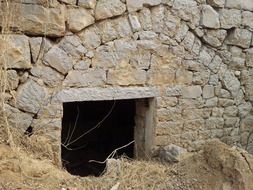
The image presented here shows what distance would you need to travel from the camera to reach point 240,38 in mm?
5441

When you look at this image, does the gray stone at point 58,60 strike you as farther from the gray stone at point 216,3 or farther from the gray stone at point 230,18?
the gray stone at point 230,18

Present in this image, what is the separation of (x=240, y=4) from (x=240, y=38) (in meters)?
0.45

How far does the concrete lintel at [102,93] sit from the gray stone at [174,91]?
18 cm

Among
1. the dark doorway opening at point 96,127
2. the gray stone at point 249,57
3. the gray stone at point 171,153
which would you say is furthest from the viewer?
the dark doorway opening at point 96,127

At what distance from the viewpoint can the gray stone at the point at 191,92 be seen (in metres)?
5.16

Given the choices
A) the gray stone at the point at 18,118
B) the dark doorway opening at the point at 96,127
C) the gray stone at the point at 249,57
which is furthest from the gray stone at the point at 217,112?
the gray stone at the point at 18,118

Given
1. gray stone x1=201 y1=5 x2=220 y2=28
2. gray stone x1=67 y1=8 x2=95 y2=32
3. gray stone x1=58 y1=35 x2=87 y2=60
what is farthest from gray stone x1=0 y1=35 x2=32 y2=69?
gray stone x1=201 y1=5 x2=220 y2=28

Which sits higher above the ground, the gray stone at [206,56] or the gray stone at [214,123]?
the gray stone at [206,56]

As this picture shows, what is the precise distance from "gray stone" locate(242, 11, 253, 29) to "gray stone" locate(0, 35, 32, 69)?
293 cm

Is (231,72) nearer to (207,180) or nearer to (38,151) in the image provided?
(207,180)

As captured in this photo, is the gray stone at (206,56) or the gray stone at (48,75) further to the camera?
the gray stone at (206,56)

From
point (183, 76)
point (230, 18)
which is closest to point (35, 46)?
point (183, 76)

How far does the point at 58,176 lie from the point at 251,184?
1687 millimetres

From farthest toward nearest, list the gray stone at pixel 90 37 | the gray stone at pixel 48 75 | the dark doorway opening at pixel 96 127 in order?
the dark doorway opening at pixel 96 127 < the gray stone at pixel 90 37 < the gray stone at pixel 48 75
